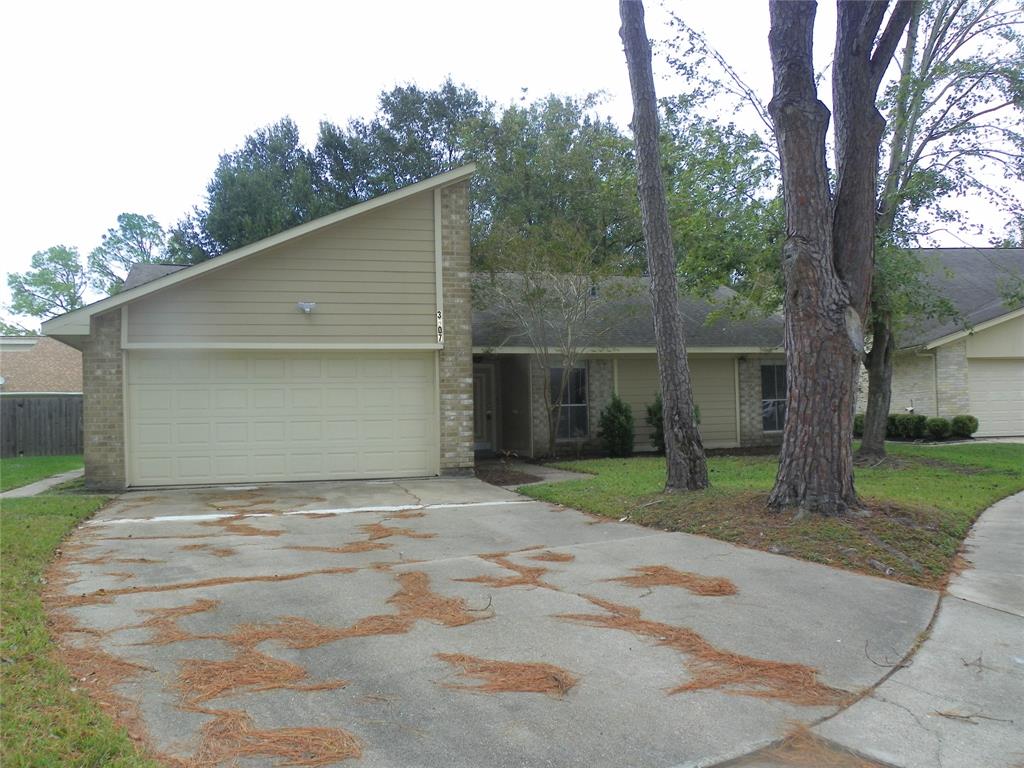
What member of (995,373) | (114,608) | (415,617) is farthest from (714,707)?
(995,373)

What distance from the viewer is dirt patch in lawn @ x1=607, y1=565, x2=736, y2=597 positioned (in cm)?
638

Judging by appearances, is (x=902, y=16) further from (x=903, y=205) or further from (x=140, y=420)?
(x=140, y=420)

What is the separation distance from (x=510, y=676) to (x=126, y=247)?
184 ft

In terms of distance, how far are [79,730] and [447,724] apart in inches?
65.3

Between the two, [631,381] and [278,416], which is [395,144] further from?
[278,416]

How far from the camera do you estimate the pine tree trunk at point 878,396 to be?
15180mm

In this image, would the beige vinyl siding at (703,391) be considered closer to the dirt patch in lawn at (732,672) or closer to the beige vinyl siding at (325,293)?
the beige vinyl siding at (325,293)

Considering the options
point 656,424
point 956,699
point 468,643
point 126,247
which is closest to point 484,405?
point 656,424

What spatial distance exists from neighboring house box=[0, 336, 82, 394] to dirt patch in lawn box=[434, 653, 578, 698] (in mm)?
25916

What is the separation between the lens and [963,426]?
19.7 m

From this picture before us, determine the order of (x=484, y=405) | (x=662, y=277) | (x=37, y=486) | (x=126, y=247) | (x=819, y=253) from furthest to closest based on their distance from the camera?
1. (x=126, y=247)
2. (x=484, y=405)
3. (x=37, y=486)
4. (x=662, y=277)
5. (x=819, y=253)

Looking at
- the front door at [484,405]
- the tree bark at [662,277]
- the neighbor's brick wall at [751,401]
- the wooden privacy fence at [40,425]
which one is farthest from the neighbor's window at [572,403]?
the wooden privacy fence at [40,425]

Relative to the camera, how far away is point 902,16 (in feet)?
28.9

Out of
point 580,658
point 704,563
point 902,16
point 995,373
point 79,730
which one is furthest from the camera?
point 995,373
